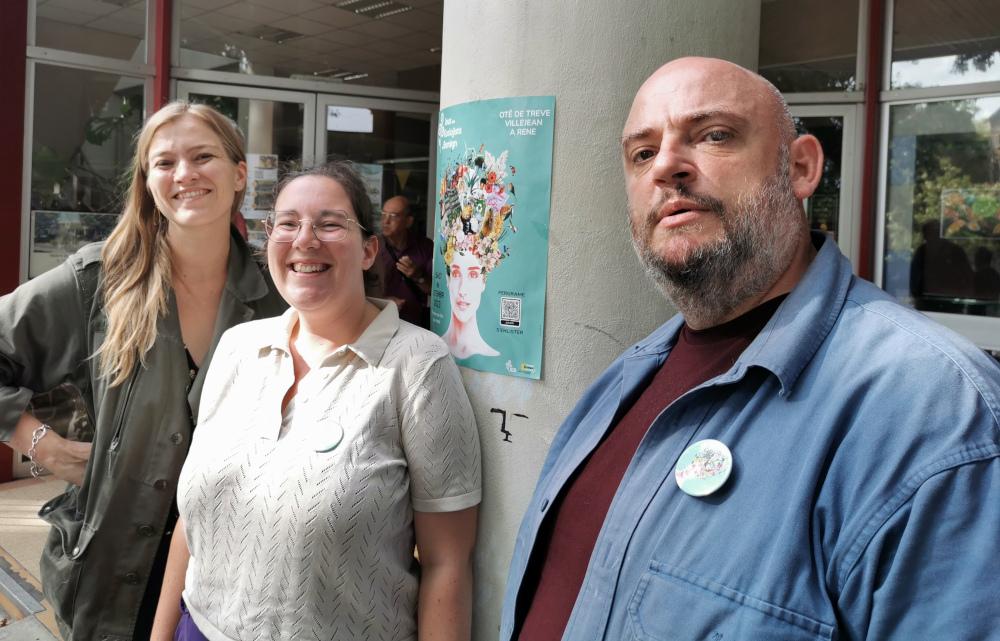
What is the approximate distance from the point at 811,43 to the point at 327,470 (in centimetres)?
652

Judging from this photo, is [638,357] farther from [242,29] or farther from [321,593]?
[242,29]

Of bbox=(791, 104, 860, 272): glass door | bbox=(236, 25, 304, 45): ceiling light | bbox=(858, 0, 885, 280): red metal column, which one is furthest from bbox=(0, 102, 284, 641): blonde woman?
bbox=(858, 0, 885, 280): red metal column

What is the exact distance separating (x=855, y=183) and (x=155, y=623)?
6.38 metres

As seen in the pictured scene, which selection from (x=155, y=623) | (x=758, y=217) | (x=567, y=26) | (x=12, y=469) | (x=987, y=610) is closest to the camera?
(x=987, y=610)

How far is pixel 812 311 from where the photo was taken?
3.92ft

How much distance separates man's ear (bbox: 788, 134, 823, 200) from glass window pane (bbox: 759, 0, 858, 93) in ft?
19.7

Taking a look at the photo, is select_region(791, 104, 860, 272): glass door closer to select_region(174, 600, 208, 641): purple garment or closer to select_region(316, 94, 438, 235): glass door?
select_region(316, 94, 438, 235): glass door

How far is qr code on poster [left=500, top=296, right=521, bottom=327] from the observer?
81.9 inches

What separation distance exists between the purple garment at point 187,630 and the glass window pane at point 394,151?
5878mm

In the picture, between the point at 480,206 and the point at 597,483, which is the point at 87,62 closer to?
the point at 480,206

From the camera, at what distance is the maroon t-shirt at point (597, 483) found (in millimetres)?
1385

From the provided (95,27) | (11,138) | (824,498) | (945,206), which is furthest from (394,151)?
(824,498)

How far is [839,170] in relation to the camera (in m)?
6.80

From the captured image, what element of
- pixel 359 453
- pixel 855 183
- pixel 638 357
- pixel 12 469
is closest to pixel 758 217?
pixel 638 357
